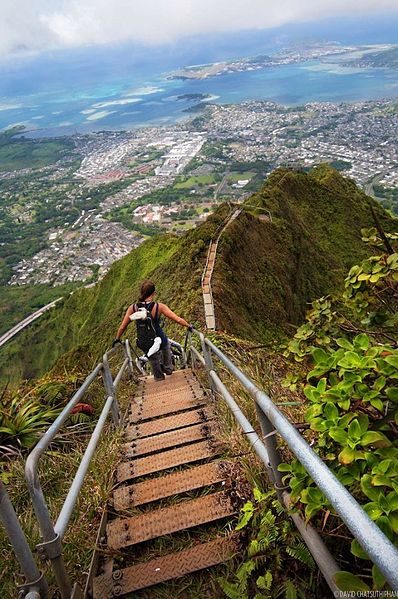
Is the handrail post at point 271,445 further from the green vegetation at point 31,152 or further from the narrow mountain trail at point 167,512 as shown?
the green vegetation at point 31,152

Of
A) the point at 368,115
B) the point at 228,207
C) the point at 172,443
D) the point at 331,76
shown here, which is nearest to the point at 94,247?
the point at 228,207

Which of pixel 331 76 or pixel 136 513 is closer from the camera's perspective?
pixel 136 513

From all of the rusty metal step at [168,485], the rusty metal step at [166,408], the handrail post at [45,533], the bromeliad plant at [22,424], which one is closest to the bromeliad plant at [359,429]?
the handrail post at [45,533]

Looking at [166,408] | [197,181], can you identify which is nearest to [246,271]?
[166,408]

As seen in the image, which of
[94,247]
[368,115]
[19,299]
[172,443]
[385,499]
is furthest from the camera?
[368,115]

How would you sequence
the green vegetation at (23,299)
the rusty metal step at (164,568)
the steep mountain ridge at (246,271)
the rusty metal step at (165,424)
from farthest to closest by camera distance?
the green vegetation at (23,299) < the steep mountain ridge at (246,271) < the rusty metal step at (165,424) < the rusty metal step at (164,568)

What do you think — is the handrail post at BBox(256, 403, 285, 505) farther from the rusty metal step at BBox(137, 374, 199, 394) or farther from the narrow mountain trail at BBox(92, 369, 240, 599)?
the rusty metal step at BBox(137, 374, 199, 394)

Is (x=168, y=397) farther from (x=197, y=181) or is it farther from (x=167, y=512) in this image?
(x=197, y=181)

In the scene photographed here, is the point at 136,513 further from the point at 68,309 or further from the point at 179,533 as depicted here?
the point at 68,309
